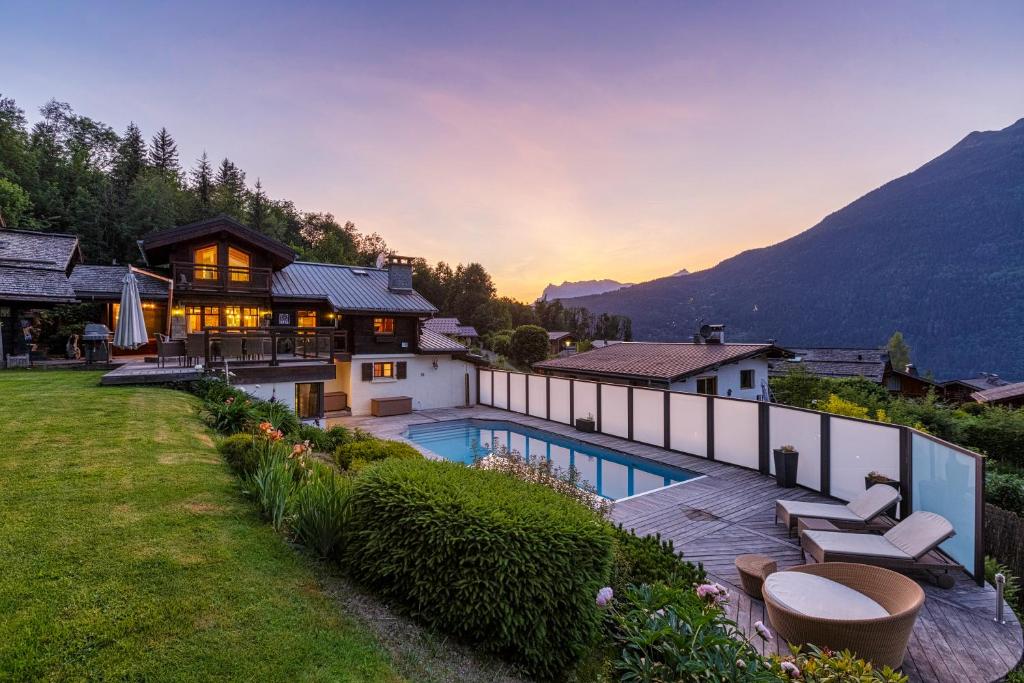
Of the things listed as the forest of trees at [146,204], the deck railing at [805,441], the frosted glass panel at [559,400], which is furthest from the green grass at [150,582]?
the forest of trees at [146,204]

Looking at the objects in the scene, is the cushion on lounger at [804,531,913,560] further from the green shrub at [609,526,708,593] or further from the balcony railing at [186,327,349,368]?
the balcony railing at [186,327,349,368]

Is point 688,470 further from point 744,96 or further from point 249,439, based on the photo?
point 744,96

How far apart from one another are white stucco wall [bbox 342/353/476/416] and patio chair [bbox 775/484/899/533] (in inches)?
623

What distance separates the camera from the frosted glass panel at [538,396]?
1783 cm

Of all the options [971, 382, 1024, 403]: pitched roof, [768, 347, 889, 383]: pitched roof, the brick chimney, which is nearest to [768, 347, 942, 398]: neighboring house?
[768, 347, 889, 383]: pitched roof

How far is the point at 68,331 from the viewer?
1725 cm

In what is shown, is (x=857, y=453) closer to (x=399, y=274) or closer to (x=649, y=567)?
(x=649, y=567)

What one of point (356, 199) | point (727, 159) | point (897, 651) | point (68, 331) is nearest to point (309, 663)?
point (897, 651)

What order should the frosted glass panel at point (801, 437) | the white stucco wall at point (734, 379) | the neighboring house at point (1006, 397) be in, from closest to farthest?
the frosted glass panel at point (801, 437)
the white stucco wall at point (734, 379)
the neighboring house at point (1006, 397)

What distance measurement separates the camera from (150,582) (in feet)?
9.55

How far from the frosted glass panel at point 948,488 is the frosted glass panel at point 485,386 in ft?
52.0

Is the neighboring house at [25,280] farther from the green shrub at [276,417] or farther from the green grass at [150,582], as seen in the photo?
the green grass at [150,582]

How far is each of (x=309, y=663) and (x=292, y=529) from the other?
5.98 ft

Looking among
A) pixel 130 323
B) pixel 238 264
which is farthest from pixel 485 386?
pixel 130 323
